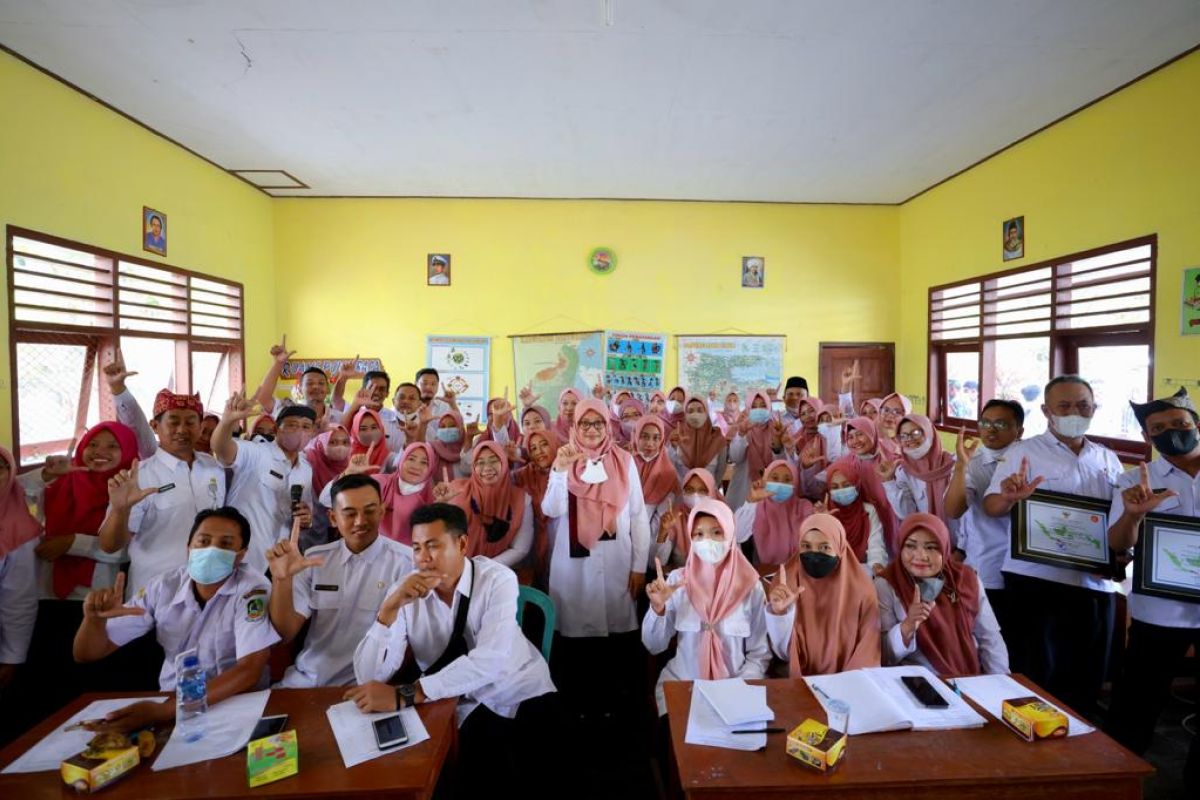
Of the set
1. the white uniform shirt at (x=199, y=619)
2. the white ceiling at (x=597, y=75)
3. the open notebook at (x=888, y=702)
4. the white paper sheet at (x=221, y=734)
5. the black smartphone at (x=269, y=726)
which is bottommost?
the white paper sheet at (x=221, y=734)

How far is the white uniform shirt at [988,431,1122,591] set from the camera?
254cm

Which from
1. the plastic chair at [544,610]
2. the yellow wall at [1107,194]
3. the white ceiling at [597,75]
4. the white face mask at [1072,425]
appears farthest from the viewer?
the yellow wall at [1107,194]

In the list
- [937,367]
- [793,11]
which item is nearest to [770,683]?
[793,11]

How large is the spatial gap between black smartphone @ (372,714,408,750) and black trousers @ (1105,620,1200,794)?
276cm

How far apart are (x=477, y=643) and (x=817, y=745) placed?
3.66 ft

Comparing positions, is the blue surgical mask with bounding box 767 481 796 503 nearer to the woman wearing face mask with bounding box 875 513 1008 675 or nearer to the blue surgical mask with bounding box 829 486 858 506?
the blue surgical mask with bounding box 829 486 858 506

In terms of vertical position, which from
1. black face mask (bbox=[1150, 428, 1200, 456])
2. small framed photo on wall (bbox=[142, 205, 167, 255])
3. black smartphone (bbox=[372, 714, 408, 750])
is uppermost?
small framed photo on wall (bbox=[142, 205, 167, 255])

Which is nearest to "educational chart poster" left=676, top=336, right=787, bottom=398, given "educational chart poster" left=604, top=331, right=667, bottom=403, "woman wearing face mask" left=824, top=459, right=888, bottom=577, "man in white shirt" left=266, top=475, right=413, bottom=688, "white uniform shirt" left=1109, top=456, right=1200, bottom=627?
"educational chart poster" left=604, top=331, right=667, bottom=403

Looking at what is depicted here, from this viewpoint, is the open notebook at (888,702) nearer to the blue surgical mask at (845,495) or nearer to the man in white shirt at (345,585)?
the blue surgical mask at (845,495)

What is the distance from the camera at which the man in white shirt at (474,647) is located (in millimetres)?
1931

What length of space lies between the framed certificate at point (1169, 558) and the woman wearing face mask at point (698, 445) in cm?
250

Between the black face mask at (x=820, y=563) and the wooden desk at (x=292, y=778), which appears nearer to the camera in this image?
the wooden desk at (x=292, y=778)

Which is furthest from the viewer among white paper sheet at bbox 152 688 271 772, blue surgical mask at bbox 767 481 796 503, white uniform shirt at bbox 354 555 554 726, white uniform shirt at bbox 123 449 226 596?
blue surgical mask at bbox 767 481 796 503

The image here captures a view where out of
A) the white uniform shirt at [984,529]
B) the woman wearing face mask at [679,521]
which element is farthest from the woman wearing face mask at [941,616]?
the woman wearing face mask at [679,521]
